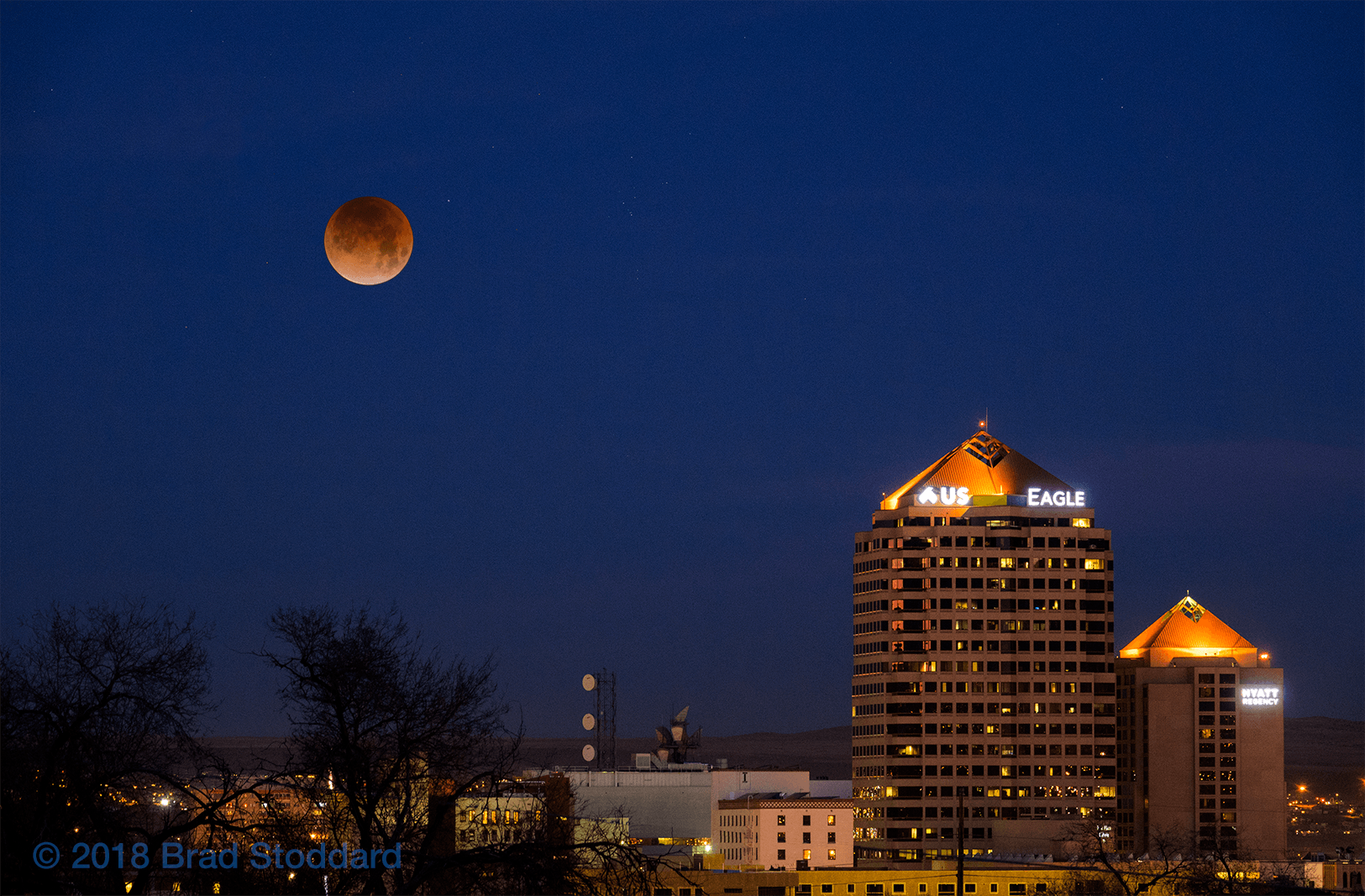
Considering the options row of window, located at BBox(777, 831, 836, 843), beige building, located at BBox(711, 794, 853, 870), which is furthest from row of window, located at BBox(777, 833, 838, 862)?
row of window, located at BBox(777, 831, 836, 843)

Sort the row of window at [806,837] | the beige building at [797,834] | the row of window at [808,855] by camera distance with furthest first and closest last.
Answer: the row of window at [806,837], the beige building at [797,834], the row of window at [808,855]

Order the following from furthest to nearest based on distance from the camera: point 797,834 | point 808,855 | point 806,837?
point 797,834
point 806,837
point 808,855

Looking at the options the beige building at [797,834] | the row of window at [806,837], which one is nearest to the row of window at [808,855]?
the beige building at [797,834]

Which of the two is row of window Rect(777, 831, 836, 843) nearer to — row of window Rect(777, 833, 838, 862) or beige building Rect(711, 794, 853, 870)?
beige building Rect(711, 794, 853, 870)

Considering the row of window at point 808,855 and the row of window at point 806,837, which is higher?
the row of window at point 806,837

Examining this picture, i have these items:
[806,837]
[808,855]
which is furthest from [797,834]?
[808,855]

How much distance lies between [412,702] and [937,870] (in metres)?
141

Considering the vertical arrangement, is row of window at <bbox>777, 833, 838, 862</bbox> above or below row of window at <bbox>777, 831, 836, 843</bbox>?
below

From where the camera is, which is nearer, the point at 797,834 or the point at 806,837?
the point at 806,837

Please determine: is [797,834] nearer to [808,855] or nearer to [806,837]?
[806,837]

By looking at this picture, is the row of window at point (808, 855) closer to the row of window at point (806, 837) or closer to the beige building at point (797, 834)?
the beige building at point (797, 834)

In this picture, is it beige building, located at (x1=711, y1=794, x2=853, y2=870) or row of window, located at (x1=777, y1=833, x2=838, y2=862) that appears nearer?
row of window, located at (x1=777, y1=833, x2=838, y2=862)

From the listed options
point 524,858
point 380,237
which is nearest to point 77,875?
point 524,858

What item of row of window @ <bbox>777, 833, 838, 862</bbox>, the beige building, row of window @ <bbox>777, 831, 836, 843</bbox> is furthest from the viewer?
row of window @ <bbox>777, 831, 836, 843</bbox>
